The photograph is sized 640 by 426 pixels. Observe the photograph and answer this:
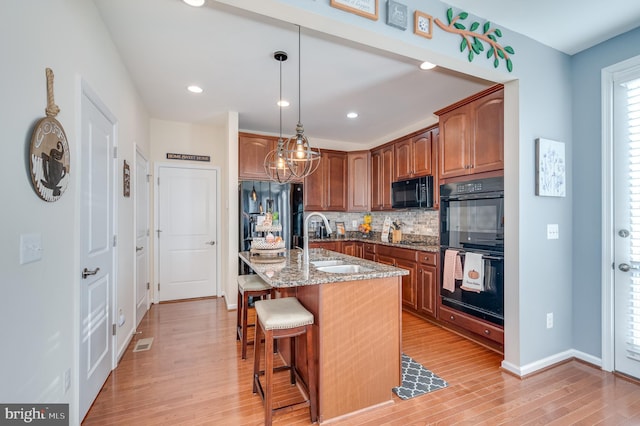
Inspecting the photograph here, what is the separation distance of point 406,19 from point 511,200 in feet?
5.47

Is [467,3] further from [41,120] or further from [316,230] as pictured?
[316,230]

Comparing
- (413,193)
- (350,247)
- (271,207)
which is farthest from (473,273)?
(271,207)

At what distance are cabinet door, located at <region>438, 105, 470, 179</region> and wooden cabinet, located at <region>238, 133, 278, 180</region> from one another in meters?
2.50

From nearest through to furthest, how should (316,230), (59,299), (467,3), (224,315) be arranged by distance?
(59,299) → (467,3) → (224,315) → (316,230)

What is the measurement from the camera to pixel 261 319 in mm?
1876

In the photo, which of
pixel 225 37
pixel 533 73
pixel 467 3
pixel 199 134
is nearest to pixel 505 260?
pixel 533 73

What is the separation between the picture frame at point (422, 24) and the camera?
6.19 feet

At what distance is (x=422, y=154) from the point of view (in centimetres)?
399

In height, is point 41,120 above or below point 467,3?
below

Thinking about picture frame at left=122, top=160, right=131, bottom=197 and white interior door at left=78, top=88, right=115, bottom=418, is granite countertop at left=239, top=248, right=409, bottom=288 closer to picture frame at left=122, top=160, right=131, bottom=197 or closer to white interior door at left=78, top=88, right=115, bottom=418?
white interior door at left=78, top=88, right=115, bottom=418

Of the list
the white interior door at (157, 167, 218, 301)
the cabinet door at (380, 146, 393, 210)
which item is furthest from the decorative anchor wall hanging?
the cabinet door at (380, 146, 393, 210)

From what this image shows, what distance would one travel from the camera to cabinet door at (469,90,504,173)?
2.62m

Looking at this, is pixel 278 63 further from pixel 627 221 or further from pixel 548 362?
pixel 548 362

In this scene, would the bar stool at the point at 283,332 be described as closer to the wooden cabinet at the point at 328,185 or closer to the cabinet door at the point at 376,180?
the wooden cabinet at the point at 328,185
